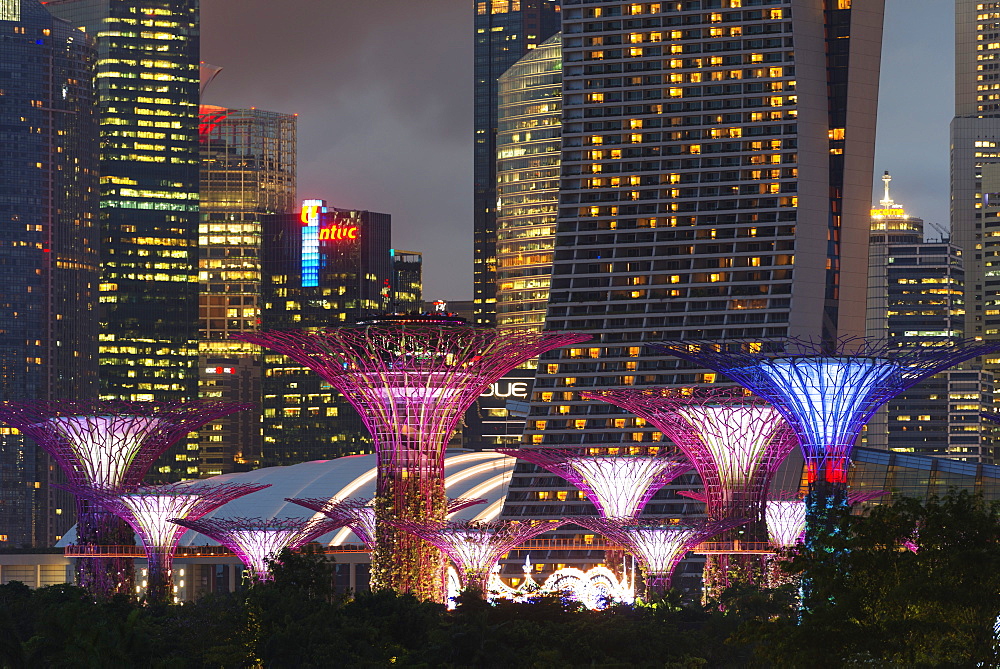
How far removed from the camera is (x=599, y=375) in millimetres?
175875

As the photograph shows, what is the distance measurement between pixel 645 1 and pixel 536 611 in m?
107

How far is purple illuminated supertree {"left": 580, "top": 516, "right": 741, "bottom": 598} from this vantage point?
104 meters

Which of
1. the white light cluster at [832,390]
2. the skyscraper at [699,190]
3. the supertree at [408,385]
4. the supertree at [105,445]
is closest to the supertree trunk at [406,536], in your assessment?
the supertree at [408,385]

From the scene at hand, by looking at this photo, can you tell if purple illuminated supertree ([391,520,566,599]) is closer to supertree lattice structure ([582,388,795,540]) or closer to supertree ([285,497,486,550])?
supertree ([285,497,486,550])

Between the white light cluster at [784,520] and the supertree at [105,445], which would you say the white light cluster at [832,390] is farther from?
the supertree at [105,445]

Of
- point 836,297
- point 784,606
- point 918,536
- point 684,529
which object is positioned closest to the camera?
point 918,536

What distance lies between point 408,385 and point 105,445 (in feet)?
85.5

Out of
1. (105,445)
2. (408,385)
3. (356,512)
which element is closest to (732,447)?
(408,385)

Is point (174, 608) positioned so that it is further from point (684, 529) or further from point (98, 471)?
point (684, 529)

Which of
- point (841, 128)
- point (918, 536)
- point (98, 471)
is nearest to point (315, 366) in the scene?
point (98, 471)

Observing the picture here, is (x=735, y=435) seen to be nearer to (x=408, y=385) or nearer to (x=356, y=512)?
(x=408, y=385)

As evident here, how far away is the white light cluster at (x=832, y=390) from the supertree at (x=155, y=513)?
4310 cm

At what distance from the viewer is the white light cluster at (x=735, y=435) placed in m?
105

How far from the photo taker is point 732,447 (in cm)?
10531
